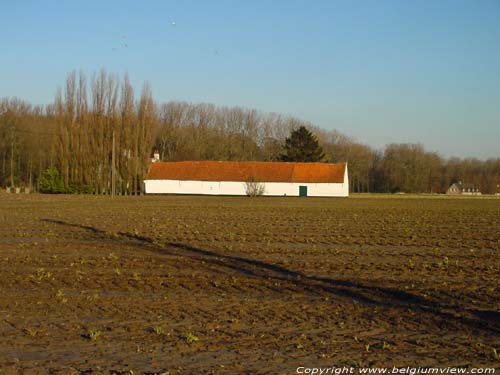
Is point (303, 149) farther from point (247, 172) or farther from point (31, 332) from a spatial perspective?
point (31, 332)

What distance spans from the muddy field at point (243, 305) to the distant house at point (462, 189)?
104551 millimetres

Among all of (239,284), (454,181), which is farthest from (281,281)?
(454,181)

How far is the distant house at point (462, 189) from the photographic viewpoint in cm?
11969

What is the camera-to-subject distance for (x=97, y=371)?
21.1ft

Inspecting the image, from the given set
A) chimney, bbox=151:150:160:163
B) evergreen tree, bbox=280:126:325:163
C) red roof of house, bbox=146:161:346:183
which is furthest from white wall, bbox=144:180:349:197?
chimney, bbox=151:150:160:163

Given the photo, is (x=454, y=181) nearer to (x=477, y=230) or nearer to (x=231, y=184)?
(x=231, y=184)

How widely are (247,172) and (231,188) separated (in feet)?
9.60

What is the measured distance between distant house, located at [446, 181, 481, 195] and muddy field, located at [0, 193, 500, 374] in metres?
105

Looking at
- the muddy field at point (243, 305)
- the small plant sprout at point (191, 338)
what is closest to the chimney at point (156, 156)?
the muddy field at point (243, 305)

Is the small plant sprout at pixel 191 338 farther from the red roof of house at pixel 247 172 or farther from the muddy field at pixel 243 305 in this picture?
the red roof of house at pixel 247 172

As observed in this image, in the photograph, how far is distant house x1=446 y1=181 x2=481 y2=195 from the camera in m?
120

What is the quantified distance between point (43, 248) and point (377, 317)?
37.3ft

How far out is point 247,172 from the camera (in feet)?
283

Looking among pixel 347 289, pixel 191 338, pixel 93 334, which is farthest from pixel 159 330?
pixel 347 289
